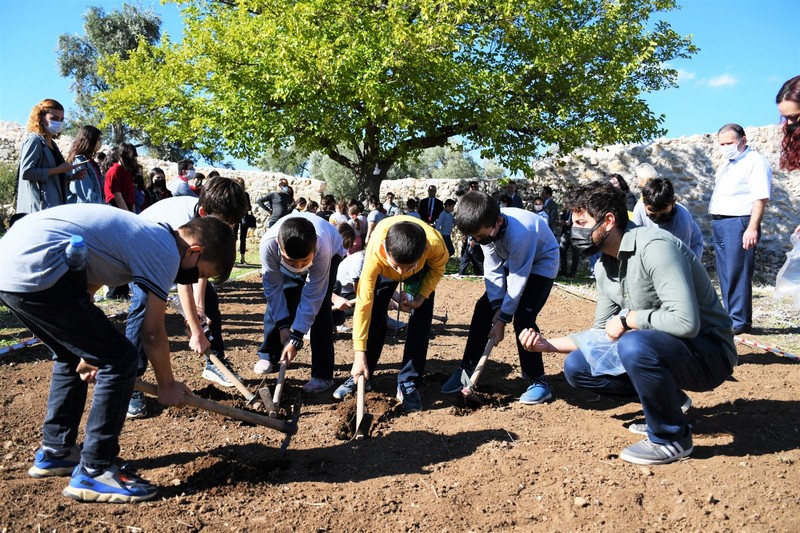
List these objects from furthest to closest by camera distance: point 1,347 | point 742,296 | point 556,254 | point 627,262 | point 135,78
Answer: point 135,78 < point 742,296 < point 1,347 < point 556,254 < point 627,262

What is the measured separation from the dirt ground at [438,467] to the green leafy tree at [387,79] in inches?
346

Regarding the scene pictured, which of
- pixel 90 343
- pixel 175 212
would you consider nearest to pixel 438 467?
pixel 90 343

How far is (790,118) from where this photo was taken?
382 cm

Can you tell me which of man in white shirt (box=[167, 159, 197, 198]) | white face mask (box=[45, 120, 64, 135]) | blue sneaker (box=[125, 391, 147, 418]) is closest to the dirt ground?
blue sneaker (box=[125, 391, 147, 418])

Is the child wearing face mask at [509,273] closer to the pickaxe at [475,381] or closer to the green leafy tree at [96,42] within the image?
the pickaxe at [475,381]

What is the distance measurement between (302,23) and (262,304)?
647 cm

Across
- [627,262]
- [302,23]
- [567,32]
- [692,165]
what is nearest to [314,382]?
[627,262]

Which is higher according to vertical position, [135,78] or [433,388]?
[135,78]

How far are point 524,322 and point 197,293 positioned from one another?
2406mm

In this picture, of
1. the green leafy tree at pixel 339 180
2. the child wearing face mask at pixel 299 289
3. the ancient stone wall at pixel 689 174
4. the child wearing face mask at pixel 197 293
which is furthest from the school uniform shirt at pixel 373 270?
the green leafy tree at pixel 339 180

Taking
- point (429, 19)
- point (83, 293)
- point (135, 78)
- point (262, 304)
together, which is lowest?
point (262, 304)

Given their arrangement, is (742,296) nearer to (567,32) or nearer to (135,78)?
(567,32)

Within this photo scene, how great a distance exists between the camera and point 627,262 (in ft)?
11.3

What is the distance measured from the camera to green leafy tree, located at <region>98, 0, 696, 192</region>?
1240cm
